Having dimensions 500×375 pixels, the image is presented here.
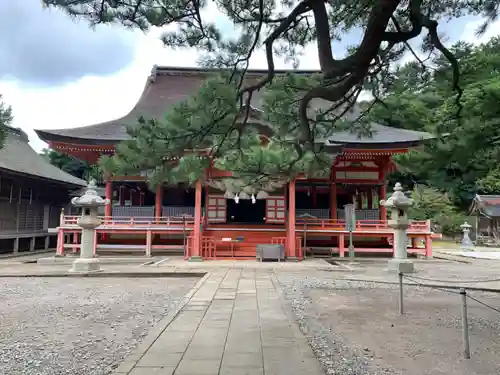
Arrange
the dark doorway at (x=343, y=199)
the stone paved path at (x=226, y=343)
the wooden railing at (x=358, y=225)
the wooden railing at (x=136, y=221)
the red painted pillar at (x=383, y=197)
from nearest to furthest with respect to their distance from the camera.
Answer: the stone paved path at (x=226, y=343)
the wooden railing at (x=136, y=221)
the wooden railing at (x=358, y=225)
the red painted pillar at (x=383, y=197)
the dark doorway at (x=343, y=199)

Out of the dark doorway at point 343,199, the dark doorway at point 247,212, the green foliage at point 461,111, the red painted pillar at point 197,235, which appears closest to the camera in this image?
the green foliage at point 461,111

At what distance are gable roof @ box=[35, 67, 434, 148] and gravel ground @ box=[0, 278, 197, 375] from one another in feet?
16.3

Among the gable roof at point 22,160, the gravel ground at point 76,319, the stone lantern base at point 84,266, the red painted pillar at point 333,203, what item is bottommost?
the gravel ground at point 76,319

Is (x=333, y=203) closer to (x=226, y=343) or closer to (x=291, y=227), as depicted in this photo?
(x=291, y=227)

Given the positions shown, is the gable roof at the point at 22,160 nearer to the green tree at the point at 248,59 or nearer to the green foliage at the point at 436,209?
the green tree at the point at 248,59

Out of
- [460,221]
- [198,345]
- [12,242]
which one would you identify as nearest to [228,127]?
[198,345]

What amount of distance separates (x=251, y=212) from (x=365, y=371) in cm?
1555

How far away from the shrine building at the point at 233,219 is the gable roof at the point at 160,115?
0.04m

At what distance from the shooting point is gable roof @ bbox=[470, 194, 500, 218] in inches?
1247

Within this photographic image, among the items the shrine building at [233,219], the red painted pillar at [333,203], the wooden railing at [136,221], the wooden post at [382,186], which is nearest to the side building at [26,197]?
the shrine building at [233,219]

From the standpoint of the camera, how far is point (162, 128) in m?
4.28

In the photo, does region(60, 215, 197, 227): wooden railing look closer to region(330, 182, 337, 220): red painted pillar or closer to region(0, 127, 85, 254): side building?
region(0, 127, 85, 254): side building

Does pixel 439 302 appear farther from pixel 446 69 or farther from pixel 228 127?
pixel 228 127

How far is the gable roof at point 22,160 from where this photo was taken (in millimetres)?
16750
